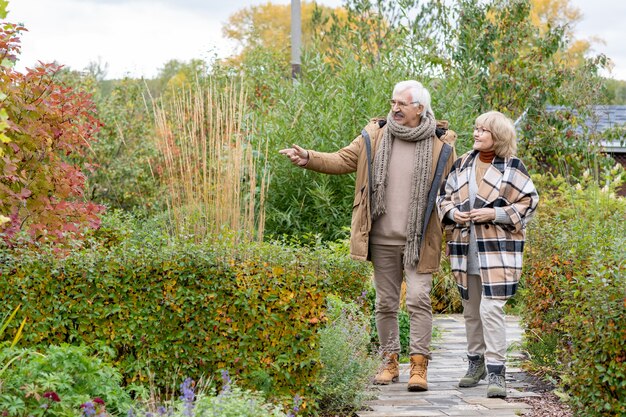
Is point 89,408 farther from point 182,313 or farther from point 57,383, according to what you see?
point 182,313

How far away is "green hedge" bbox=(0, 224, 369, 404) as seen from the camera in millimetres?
4836

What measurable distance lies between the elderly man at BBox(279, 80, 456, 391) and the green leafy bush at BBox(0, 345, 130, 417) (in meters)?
1.97

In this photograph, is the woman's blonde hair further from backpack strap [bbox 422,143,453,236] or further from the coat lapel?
backpack strap [bbox 422,143,453,236]

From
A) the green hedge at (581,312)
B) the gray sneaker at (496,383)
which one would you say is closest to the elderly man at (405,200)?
the gray sneaker at (496,383)

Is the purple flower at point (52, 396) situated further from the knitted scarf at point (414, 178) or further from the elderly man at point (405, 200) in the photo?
the knitted scarf at point (414, 178)

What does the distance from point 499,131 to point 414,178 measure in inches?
23.7

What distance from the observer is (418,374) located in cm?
578

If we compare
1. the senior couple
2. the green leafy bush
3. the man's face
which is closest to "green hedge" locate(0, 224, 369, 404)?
the green leafy bush

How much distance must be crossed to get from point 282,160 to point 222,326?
4641 millimetres

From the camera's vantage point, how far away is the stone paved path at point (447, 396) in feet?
17.0

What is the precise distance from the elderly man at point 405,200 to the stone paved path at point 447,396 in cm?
17

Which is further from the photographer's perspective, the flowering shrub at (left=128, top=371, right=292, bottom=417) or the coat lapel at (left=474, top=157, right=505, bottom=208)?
the coat lapel at (left=474, top=157, right=505, bottom=208)

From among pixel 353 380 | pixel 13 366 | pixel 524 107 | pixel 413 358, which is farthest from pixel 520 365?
pixel 524 107

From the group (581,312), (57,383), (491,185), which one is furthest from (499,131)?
(57,383)
